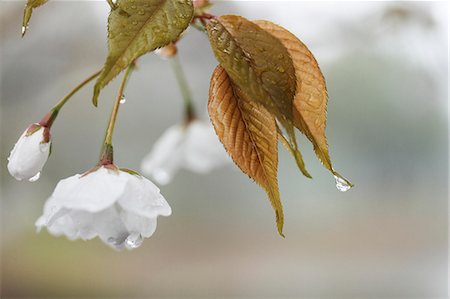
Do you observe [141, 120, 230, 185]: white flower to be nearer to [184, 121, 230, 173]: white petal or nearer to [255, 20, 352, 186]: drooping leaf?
[184, 121, 230, 173]: white petal

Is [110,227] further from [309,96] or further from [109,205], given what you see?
[309,96]

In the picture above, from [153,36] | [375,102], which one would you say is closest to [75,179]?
[153,36]

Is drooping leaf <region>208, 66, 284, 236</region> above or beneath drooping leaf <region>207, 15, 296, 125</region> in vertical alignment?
beneath

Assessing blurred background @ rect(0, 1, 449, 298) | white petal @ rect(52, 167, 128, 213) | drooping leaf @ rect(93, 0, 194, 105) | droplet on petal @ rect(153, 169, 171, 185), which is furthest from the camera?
blurred background @ rect(0, 1, 449, 298)

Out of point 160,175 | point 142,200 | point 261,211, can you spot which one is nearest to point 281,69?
point 142,200

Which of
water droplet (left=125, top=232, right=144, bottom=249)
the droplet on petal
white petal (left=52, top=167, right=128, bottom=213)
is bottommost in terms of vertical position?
the droplet on petal

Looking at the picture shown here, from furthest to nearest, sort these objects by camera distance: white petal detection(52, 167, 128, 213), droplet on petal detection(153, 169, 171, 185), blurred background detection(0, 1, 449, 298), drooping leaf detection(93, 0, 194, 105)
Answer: blurred background detection(0, 1, 449, 298)
droplet on petal detection(153, 169, 171, 185)
white petal detection(52, 167, 128, 213)
drooping leaf detection(93, 0, 194, 105)

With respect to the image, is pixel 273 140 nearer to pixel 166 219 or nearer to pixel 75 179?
pixel 75 179

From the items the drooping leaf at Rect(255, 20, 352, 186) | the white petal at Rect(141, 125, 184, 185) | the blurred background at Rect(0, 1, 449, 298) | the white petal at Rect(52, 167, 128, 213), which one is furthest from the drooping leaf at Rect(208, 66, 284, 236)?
the blurred background at Rect(0, 1, 449, 298)

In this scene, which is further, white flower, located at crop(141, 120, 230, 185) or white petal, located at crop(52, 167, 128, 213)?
white flower, located at crop(141, 120, 230, 185)
